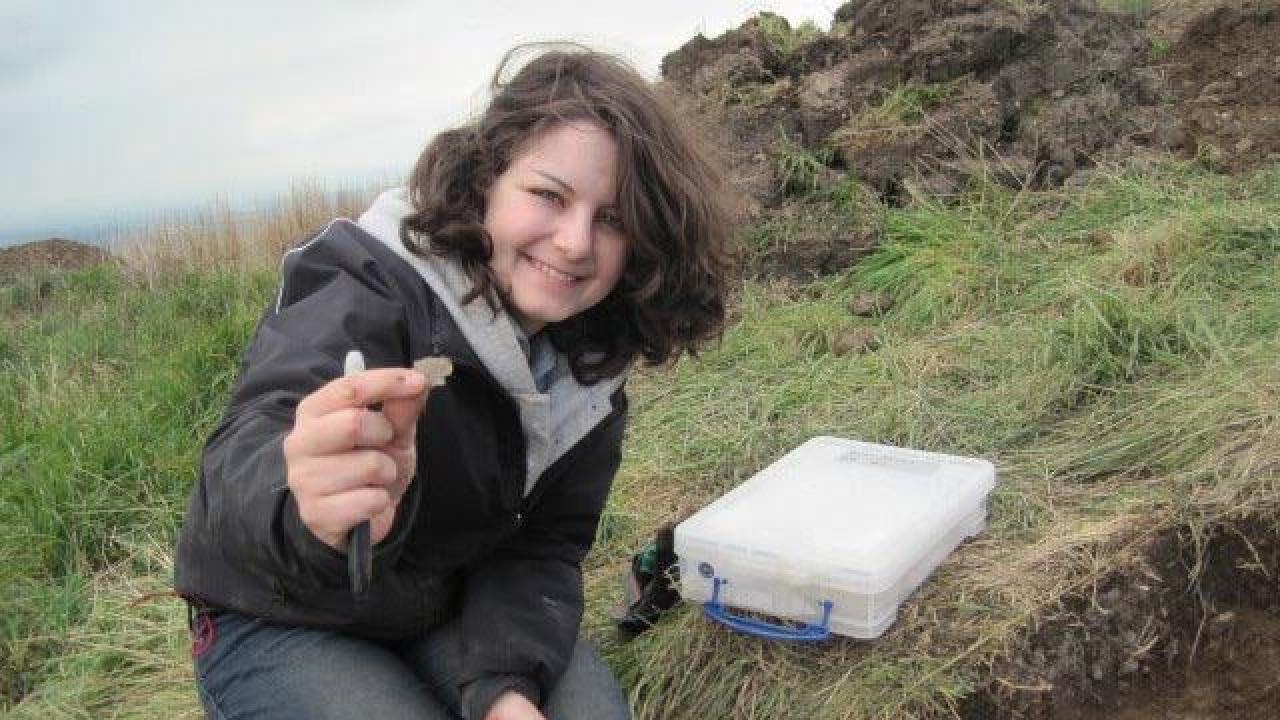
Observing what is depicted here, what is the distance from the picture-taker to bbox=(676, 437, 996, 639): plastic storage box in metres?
2.12

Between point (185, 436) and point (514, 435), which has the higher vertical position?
point (514, 435)

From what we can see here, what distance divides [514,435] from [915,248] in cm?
263

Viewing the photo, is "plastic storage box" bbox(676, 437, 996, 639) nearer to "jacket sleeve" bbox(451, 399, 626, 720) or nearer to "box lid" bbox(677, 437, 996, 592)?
"box lid" bbox(677, 437, 996, 592)

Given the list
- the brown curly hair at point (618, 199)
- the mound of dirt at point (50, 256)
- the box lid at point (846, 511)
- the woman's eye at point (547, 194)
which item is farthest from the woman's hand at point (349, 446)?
the mound of dirt at point (50, 256)

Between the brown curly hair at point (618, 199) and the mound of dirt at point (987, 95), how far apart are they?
276cm

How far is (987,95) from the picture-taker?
15.5 feet

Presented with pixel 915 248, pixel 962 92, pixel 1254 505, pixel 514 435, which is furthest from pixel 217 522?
pixel 962 92

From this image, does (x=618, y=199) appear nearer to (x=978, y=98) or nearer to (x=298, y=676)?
(x=298, y=676)

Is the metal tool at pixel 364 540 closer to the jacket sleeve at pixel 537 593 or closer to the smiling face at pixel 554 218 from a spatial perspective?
the smiling face at pixel 554 218

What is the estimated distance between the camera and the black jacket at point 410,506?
1419mm

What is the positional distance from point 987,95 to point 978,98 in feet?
0.12

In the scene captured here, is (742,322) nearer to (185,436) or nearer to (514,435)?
(185,436)

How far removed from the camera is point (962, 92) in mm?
4812

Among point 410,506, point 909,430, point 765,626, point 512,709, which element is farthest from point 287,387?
point 909,430
